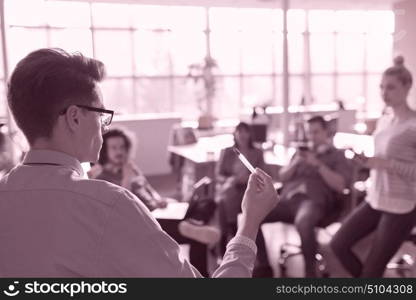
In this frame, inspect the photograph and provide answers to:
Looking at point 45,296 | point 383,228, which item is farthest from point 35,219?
point 383,228

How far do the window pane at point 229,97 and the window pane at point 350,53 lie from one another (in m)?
3.18

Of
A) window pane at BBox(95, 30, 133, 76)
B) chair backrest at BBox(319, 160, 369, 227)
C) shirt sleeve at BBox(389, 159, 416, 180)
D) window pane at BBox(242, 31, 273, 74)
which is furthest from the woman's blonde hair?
window pane at BBox(242, 31, 273, 74)

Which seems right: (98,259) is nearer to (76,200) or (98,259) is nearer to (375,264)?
(76,200)

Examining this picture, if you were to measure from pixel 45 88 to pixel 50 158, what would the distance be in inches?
5.0

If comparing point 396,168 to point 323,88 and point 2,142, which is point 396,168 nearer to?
point 2,142

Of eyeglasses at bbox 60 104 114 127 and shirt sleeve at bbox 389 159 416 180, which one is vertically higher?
eyeglasses at bbox 60 104 114 127

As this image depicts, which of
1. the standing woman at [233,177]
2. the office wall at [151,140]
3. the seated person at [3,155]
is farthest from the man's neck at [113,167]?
the office wall at [151,140]

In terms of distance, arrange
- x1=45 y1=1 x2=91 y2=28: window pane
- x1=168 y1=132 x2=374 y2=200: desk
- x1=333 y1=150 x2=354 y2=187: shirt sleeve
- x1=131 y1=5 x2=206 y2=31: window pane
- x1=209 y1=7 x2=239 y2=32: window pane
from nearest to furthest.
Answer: x1=333 y1=150 x2=354 y2=187: shirt sleeve → x1=168 y1=132 x2=374 y2=200: desk → x1=45 y1=1 x2=91 y2=28: window pane → x1=131 y1=5 x2=206 y2=31: window pane → x1=209 y1=7 x2=239 y2=32: window pane

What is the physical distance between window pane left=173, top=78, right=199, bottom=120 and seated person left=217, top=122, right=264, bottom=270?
5.06 m

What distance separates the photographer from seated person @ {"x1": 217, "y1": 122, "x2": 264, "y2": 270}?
11.1 feet

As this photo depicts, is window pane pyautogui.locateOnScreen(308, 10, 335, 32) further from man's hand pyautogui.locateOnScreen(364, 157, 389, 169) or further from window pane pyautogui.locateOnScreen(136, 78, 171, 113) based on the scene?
Result: man's hand pyautogui.locateOnScreen(364, 157, 389, 169)

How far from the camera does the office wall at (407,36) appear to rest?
1.68 m

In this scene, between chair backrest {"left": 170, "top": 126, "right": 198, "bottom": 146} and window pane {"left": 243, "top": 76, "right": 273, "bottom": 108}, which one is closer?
chair backrest {"left": 170, "top": 126, "right": 198, "bottom": 146}

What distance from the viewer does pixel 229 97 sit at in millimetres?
10461
